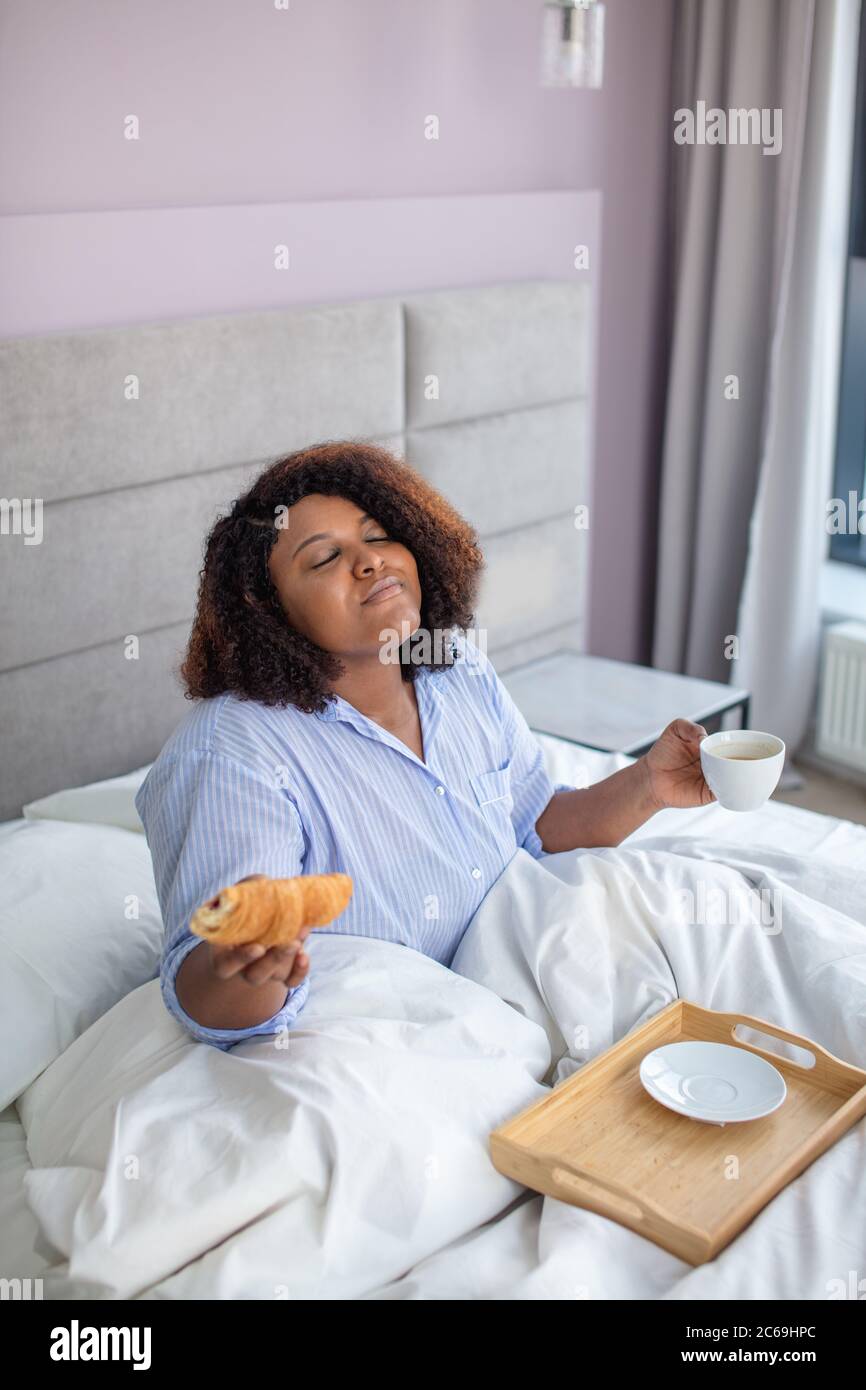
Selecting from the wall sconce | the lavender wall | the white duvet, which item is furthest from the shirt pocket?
the wall sconce

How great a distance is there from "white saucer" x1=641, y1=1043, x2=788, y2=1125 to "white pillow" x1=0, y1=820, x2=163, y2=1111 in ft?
2.17

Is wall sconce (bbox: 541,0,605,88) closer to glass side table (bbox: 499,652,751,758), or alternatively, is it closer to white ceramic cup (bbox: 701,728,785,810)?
glass side table (bbox: 499,652,751,758)

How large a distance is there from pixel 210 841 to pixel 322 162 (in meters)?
1.71

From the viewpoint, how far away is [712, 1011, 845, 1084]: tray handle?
1414 mm

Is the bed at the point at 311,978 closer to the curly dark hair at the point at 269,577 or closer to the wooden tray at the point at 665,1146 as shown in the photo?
the wooden tray at the point at 665,1146

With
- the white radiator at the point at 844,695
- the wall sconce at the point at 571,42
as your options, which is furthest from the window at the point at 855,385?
the wall sconce at the point at 571,42

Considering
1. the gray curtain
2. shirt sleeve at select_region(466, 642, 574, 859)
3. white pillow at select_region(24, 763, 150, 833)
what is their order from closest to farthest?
shirt sleeve at select_region(466, 642, 574, 859)
white pillow at select_region(24, 763, 150, 833)
the gray curtain

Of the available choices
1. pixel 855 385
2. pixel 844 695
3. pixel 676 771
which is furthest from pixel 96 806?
pixel 855 385
